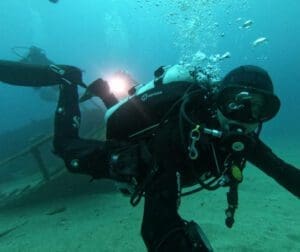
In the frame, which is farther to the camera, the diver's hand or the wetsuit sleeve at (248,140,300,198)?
the diver's hand

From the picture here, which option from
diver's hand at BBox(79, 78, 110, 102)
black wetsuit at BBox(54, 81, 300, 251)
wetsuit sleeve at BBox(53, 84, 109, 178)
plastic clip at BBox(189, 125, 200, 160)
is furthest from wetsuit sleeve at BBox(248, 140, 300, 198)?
diver's hand at BBox(79, 78, 110, 102)

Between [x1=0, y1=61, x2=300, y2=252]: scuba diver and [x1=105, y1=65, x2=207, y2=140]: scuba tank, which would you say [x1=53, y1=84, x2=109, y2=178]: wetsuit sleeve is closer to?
[x1=0, y1=61, x2=300, y2=252]: scuba diver

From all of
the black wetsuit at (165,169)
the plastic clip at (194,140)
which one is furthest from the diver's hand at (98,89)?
the plastic clip at (194,140)

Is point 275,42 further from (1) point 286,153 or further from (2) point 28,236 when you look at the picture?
(2) point 28,236

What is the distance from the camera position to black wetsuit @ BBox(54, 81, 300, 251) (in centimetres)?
282

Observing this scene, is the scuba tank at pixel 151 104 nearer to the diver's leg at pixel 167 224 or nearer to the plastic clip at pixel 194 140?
the plastic clip at pixel 194 140

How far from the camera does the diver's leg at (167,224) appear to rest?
2691mm

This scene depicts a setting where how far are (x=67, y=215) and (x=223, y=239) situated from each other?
10.7 feet

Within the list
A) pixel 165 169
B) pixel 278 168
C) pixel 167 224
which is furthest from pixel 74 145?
pixel 278 168

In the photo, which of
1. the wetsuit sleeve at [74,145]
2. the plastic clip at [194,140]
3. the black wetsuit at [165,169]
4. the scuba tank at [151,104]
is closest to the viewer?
the black wetsuit at [165,169]

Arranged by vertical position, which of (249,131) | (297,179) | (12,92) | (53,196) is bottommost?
(12,92)

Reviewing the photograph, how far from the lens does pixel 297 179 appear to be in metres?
3.75

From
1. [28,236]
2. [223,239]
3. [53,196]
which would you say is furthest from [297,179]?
[53,196]

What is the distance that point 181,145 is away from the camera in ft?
10.4
